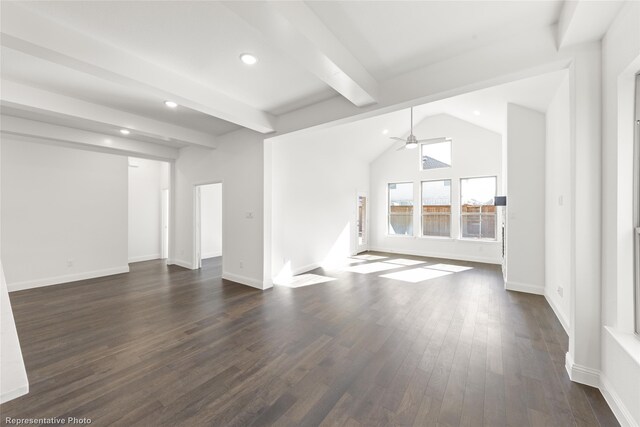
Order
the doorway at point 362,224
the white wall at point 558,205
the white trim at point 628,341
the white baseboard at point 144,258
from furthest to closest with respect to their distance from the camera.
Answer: the doorway at point 362,224, the white baseboard at point 144,258, the white wall at point 558,205, the white trim at point 628,341

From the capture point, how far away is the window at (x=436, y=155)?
23.6 ft

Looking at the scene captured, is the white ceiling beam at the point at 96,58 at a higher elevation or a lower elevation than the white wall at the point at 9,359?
higher

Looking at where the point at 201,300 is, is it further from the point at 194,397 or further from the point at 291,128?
the point at 291,128

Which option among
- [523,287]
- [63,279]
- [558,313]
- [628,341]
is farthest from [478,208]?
[63,279]

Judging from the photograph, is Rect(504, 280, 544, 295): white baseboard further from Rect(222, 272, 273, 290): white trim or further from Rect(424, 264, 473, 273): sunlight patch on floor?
Rect(222, 272, 273, 290): white trim

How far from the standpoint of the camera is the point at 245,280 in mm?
4730

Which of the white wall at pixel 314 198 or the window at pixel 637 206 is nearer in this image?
the window at pixel 637 206

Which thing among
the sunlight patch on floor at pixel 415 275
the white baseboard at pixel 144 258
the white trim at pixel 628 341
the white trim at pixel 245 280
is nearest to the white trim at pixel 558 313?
the white trim at pixel 628 341

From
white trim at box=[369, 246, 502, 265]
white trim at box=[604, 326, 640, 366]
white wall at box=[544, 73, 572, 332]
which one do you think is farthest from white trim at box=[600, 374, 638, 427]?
white trim at box=[369, 246, 502, 265]

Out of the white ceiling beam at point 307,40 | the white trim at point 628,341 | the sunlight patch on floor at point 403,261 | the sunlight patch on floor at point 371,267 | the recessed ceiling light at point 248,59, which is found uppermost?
the recessed ceiling light at point 248,59

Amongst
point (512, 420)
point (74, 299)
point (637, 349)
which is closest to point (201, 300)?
point (74, 299)

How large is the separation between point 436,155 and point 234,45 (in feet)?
21.7

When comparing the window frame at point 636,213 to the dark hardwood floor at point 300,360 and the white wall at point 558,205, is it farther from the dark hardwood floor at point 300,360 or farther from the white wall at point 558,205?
the white wall at point 558,205

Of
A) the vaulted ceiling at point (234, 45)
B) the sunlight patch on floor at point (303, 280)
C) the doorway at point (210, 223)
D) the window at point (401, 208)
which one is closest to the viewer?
the vaulted ceiling at point (234, 45)
